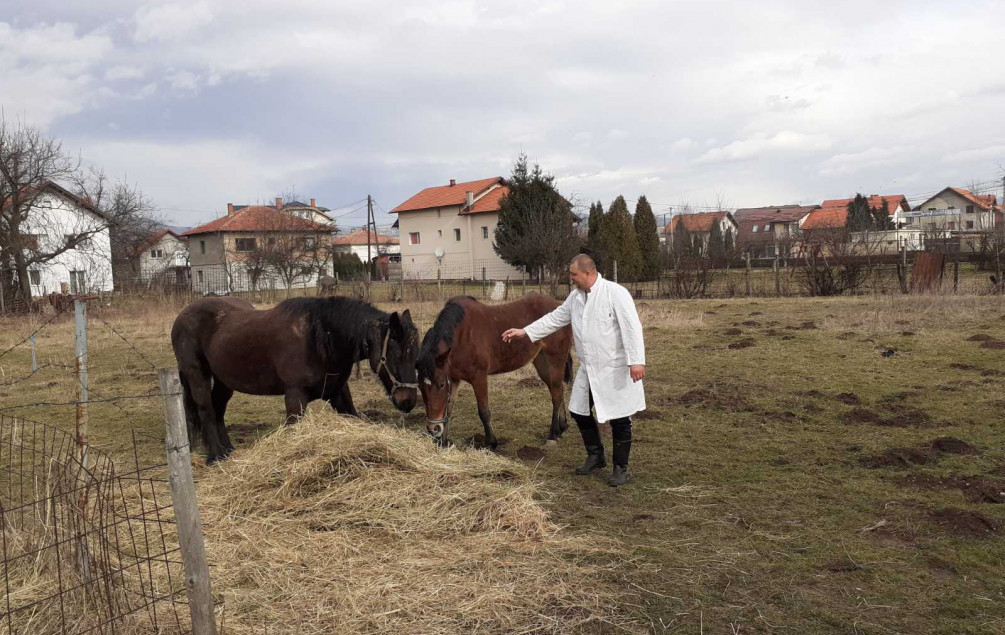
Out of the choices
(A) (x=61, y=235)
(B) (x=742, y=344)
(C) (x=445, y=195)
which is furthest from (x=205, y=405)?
(C) (x=445, y=195)

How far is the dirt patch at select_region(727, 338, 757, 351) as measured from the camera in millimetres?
11625

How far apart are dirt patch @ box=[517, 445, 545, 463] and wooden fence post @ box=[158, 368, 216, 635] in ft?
12.2

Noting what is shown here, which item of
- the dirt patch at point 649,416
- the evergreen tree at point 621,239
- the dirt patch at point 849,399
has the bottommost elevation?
the dirt patch at point 849,399

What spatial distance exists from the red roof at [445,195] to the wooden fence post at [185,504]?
4259 cm

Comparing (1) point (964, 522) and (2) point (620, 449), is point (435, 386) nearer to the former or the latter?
(2) point (620, 449)

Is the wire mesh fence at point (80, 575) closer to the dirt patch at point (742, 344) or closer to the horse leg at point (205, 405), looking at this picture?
the horse leg at point (205, 405)

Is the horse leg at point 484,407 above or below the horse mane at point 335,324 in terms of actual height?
below

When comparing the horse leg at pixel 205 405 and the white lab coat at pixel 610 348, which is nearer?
the white lab coat at pixel 610 348

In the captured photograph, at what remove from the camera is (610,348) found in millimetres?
5234

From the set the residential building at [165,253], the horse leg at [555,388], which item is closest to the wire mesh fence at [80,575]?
the horse leg at [555,388]

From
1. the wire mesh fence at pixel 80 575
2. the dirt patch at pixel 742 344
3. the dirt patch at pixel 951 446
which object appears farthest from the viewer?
the dirt patch at pixel 742 344

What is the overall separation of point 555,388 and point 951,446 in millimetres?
3554

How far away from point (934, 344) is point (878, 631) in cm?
912

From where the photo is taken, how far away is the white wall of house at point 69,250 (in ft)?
90.5
